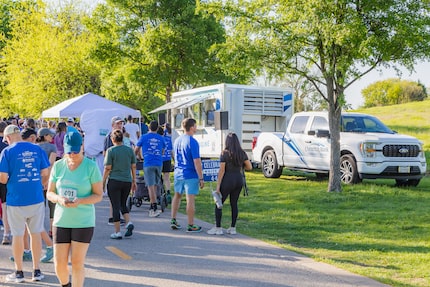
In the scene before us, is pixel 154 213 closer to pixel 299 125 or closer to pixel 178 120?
pixel 299 125

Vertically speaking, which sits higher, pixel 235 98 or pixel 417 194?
pixel 235 98

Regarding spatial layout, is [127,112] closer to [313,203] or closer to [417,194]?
[313,203]

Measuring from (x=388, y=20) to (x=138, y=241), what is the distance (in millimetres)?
8130

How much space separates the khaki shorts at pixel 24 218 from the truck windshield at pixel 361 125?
39.8 feet

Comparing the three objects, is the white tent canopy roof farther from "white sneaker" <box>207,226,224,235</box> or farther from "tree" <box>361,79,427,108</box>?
"tree" <box>361,79,427,108</box>

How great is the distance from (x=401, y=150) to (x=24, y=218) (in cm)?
1195

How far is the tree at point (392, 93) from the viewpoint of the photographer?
265ft

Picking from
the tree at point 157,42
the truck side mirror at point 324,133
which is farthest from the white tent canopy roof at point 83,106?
the tree at point 157,42

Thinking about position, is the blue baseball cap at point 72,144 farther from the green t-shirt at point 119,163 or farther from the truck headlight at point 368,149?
the truck headlight at point 368,149

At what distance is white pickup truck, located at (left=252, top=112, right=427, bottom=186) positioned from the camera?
53.7ft

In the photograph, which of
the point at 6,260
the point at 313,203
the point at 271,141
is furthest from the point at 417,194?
the point at 6,260

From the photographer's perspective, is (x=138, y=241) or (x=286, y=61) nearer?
(x=138, y=241)

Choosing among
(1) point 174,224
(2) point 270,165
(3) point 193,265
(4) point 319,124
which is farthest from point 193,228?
(2) point 270,165

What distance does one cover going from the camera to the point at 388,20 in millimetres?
14180
